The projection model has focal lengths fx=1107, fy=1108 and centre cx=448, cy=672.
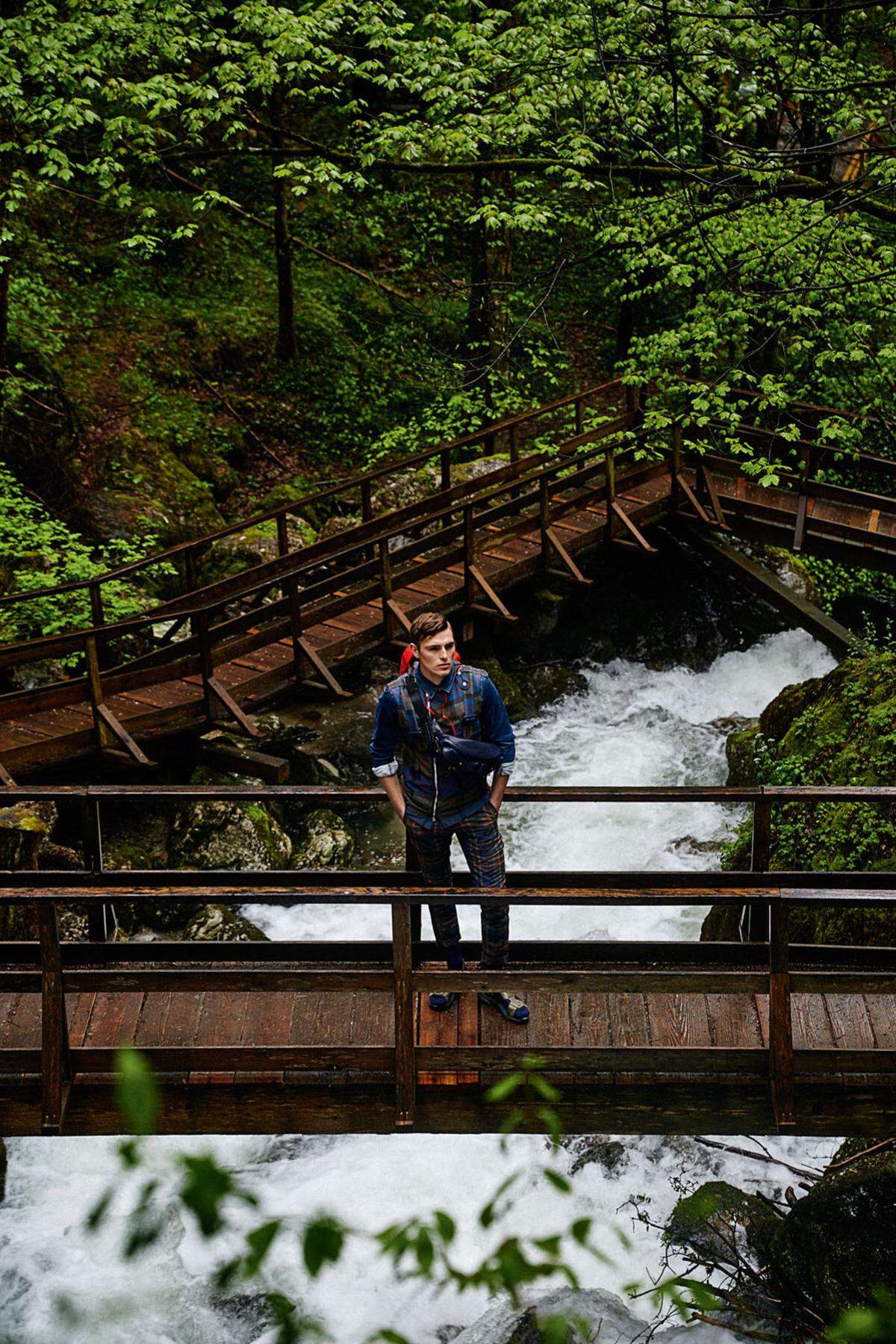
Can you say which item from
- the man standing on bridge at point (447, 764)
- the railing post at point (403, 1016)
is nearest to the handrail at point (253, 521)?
the man standing on bridge at point (447, 764)

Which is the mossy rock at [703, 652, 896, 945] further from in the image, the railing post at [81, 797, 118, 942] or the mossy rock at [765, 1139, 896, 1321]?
the railing post at [81, 797, 118, 942]

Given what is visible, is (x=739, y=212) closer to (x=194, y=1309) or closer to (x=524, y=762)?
(x=524, y=762)

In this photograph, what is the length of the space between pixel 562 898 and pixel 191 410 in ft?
47.3

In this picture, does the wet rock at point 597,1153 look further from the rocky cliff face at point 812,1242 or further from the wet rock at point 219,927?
the wet rock at point 219,927

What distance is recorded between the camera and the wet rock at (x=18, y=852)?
25.4ft

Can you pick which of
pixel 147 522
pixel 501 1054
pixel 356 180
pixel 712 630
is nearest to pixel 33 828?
pixel 501 1054

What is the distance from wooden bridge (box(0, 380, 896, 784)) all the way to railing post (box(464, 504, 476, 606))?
0.03 m

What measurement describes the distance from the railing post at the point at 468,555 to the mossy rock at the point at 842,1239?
773 cm

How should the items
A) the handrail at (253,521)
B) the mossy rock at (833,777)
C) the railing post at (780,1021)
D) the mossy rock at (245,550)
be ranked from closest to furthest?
the railing post at (780,1021), the mossy rock at (833,777), the handrail at (253,521), the mossy rock at (245,550)

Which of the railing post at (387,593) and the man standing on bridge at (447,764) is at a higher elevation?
the man standing on bridge at (447,764)

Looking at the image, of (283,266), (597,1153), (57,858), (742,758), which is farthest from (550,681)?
(283,266)

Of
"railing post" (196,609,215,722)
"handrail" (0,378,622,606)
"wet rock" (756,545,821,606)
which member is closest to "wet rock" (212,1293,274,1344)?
"railing post" (196,609,215,722)

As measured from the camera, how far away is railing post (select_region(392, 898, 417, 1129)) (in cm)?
485

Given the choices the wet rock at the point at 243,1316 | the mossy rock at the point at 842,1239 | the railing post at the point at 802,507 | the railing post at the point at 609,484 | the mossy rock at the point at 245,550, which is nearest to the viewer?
the mossy rock at the point at 842,1239
